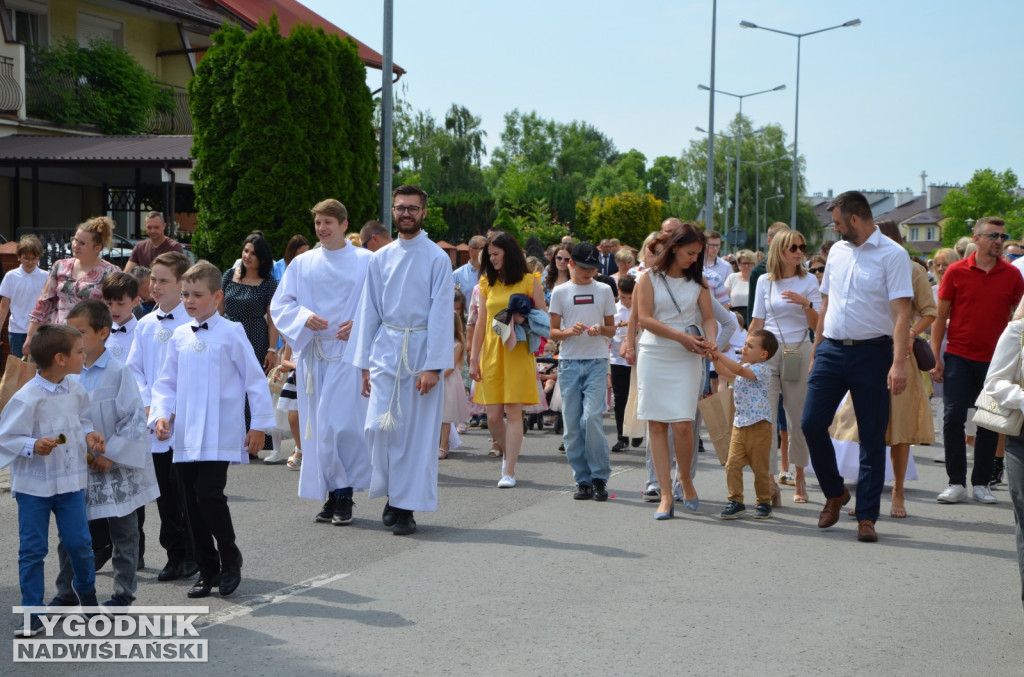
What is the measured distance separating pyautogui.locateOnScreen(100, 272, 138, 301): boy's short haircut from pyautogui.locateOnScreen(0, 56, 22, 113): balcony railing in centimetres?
2314

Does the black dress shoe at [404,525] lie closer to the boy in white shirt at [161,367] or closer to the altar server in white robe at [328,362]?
the altar server in white robe at [328,362]

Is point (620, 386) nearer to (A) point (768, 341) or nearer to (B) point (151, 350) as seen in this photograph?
(A) point (768, 341)

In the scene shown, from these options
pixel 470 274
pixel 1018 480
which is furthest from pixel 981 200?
pixel 1018 480

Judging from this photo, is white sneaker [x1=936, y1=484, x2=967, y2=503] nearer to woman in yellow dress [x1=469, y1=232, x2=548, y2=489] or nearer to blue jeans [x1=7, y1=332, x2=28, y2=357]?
woman in yellow dress [x1=469, y1=232, x2=548, y2=489]

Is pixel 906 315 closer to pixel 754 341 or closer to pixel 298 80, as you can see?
pixel 754 341

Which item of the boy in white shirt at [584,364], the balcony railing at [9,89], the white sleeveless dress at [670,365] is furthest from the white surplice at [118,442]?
the balcony railing at [9,89]

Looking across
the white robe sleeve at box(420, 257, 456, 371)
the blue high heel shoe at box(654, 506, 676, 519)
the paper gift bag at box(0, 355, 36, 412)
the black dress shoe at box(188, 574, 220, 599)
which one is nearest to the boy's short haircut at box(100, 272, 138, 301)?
the black dress shoe at box(188, 574, 220, 599)

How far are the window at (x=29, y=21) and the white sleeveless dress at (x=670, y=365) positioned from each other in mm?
24714

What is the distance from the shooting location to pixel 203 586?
20.6ft

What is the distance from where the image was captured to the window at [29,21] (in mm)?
29469

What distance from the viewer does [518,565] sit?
7.10 metres

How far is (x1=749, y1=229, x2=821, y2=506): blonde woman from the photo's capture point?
9.47 metres

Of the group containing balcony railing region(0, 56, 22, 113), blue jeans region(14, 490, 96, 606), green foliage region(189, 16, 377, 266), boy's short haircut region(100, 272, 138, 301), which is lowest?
blue jeans region(14, 490, 96, 606)

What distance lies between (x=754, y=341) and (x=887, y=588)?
2877 millimetres
